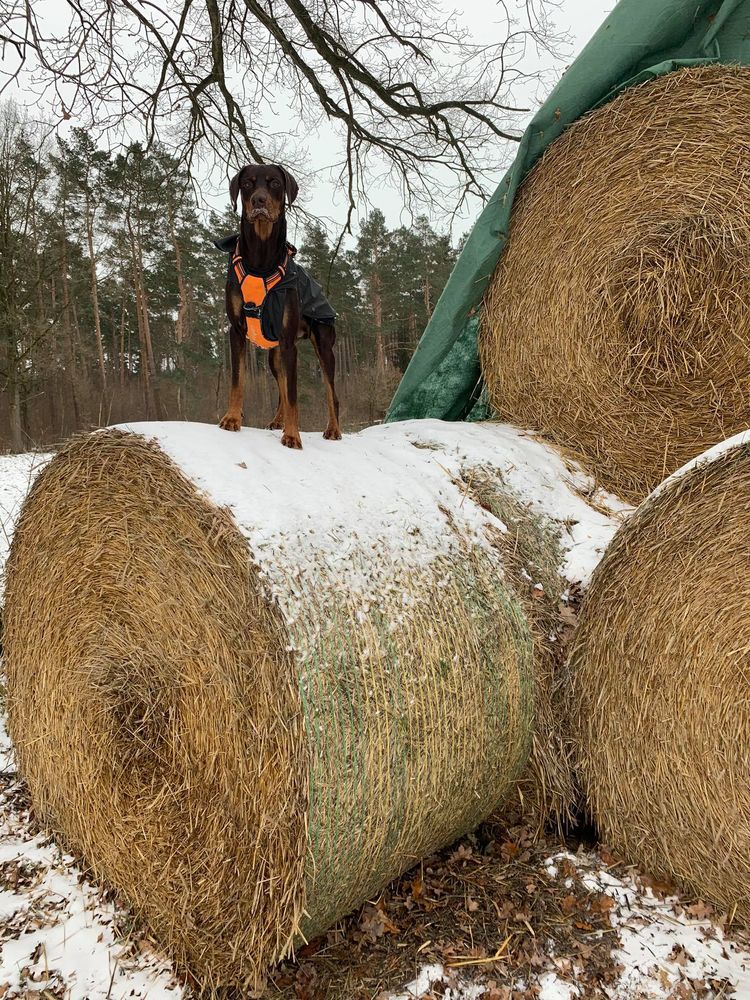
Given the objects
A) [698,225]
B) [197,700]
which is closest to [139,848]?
[197,700]

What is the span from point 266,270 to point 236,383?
456 millimetres

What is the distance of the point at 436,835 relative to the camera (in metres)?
2.27

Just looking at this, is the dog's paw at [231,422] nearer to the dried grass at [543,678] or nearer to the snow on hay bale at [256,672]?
the snow on hay bale at [256,672]

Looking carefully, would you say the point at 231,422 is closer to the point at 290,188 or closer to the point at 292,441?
the point at 292,441

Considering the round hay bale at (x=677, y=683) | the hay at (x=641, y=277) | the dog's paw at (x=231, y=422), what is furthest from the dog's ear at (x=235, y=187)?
the round hay bale at (x=677, y=683)

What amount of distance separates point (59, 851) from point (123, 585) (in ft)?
5.05

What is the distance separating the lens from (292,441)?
93.4 inches

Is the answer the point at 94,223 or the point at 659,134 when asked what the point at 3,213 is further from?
the point at 659,134

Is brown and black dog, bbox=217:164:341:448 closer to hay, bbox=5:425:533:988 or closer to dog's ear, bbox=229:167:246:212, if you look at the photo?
dog's ear, bbox=229:167:246:212

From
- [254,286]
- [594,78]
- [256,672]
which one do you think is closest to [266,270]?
[254,286]

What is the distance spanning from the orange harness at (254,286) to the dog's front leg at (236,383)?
0.07 metres

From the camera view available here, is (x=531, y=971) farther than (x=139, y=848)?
No

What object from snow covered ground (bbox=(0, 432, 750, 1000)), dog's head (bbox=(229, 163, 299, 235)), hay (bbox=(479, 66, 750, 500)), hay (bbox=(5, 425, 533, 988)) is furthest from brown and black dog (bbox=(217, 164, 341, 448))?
hay (bbox=(479, 66, 750, 500))

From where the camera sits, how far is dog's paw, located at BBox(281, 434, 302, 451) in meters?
2.37
